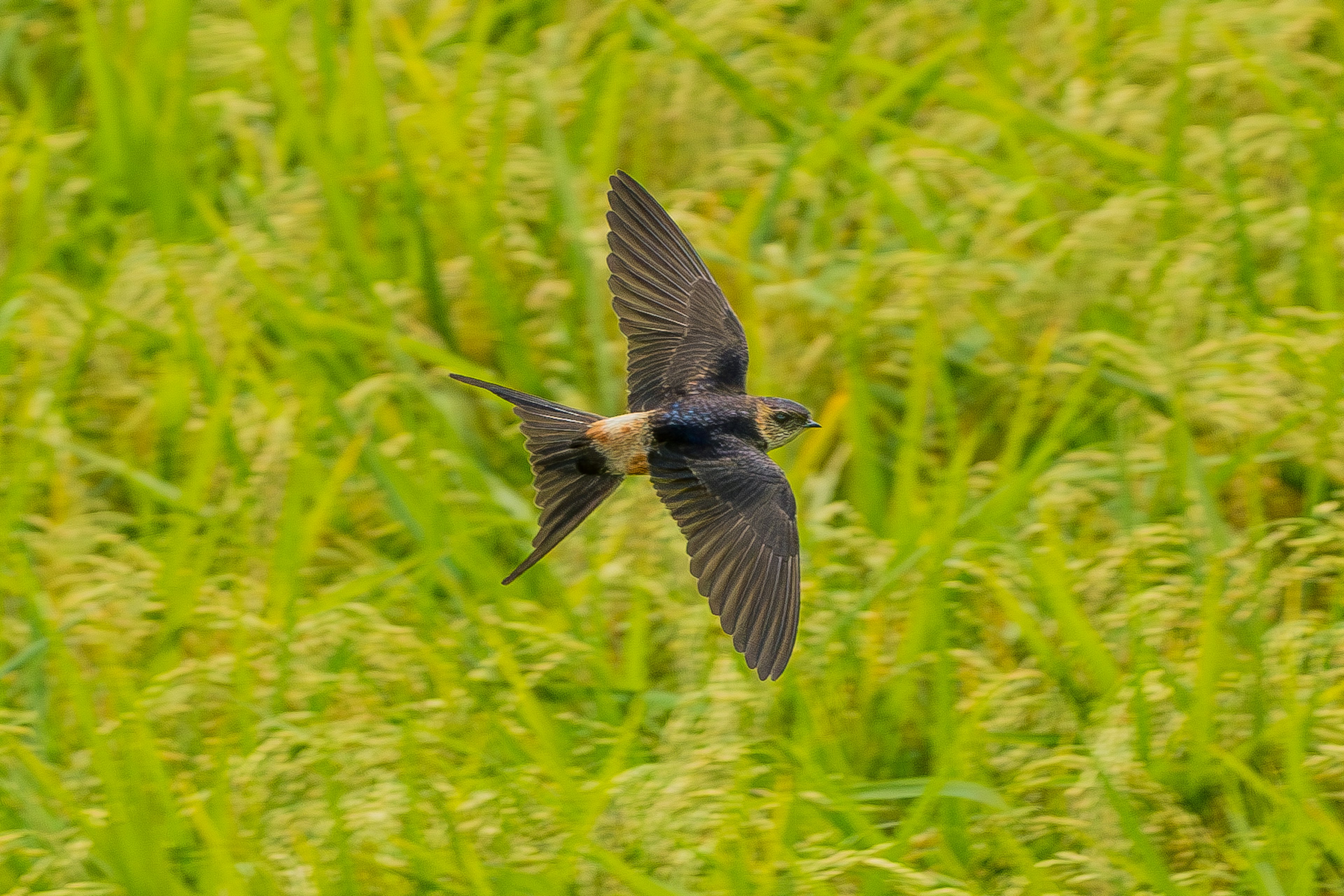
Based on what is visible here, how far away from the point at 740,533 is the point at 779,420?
26 cm

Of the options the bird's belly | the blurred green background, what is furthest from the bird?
the blurred green background

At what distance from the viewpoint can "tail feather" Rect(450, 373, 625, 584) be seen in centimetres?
246

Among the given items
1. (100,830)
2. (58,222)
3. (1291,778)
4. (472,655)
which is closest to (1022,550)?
(1291,778)

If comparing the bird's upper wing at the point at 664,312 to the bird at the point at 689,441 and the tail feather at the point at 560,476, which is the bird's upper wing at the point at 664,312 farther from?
the tail feather at the point at 560,476

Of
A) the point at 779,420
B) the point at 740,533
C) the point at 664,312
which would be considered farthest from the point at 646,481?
the point at 740,533

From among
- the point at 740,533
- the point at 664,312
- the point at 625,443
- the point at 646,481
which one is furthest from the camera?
the point at 646,481

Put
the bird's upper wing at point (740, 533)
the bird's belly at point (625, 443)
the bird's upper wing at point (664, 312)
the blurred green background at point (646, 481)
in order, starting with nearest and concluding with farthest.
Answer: the bird's upper wing at point (740, 533) < the bird's belly at point (625, 443) < the blurred green background at point (646, 481) < the bird's upper wing at point (664, 312)

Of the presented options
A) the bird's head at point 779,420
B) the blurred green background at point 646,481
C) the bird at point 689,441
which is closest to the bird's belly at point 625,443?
the bird at point 689,441

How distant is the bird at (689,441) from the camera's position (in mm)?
2268

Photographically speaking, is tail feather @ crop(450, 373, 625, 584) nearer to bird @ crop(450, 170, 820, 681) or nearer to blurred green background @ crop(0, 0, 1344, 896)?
bird @ crop(450, 170, 820, 681)

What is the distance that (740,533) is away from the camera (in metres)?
2.33

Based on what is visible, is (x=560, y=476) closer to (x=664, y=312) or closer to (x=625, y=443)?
(x=625, y=443)

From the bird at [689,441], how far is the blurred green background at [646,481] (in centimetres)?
38

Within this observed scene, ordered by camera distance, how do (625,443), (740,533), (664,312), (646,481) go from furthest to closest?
(646,481), (664,312), (625,443), (740,533)
